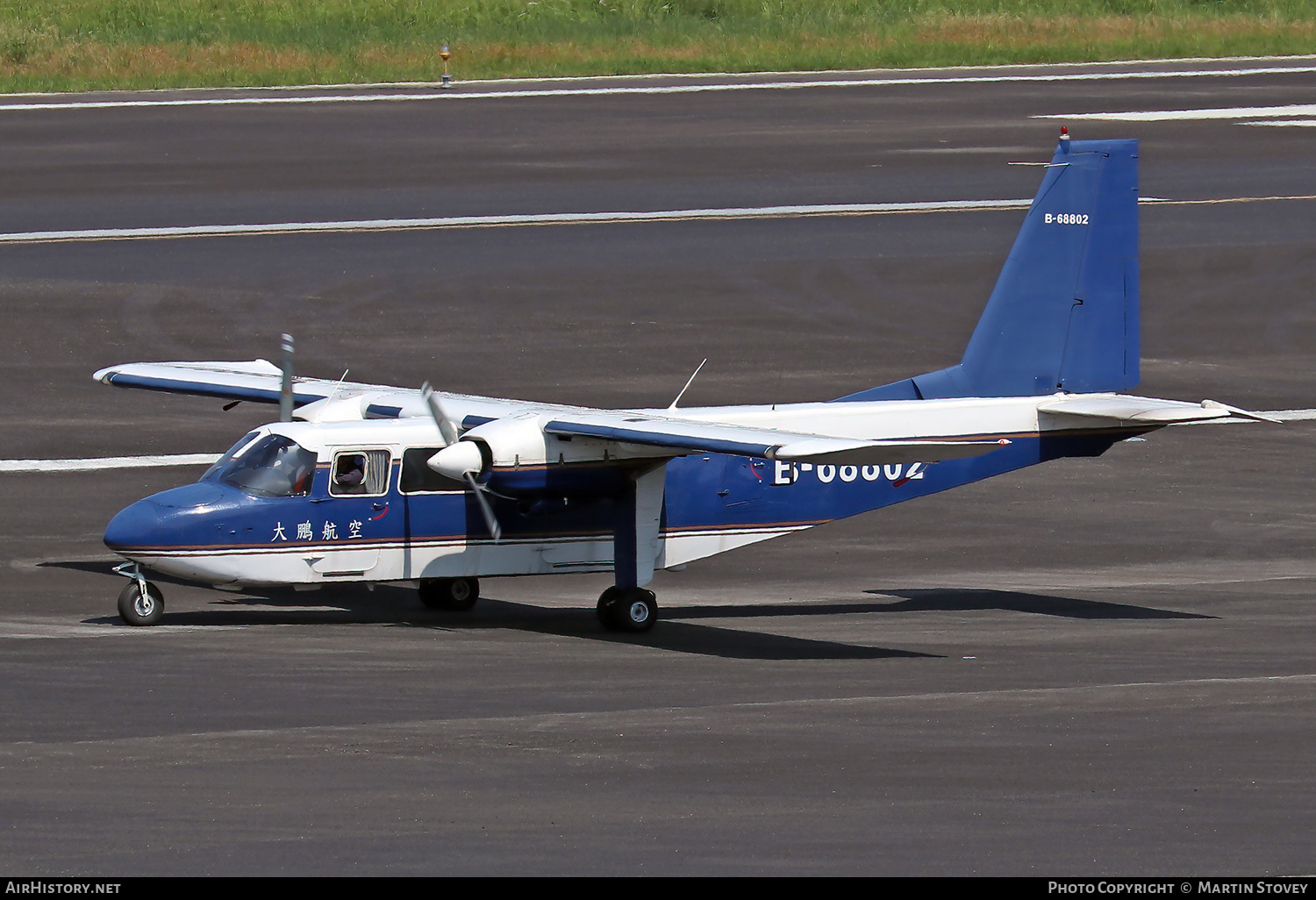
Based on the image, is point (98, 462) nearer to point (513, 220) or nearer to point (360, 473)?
point (360, 473)

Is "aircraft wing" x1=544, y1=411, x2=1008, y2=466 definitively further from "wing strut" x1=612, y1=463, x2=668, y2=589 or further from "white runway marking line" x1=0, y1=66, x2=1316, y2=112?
"white runway marking line" x1=0, y1=66, x2=1316, y2=112

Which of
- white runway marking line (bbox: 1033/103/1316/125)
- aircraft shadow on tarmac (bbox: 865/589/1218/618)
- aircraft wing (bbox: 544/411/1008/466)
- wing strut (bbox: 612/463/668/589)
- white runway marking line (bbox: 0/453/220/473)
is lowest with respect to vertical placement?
aircraft shadow on tarmac (bbox: 865/589/1218/618)

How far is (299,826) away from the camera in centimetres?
1548

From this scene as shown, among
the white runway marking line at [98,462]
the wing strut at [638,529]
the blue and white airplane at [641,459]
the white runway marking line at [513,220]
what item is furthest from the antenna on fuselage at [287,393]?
the white runway marking line at [513,220]

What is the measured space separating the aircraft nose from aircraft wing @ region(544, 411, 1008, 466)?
4.25 metres

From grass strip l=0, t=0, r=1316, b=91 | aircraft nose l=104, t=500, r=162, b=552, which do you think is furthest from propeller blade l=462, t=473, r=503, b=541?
grass strip l=0, t=0, r=1316, b=91

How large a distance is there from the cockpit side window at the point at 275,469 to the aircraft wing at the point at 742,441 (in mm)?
2669

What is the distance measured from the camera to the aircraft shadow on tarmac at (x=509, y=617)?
22562mm

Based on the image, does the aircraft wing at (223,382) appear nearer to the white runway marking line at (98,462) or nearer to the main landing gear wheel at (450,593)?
the white runway marking line at (98,462)

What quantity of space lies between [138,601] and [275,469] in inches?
80.8

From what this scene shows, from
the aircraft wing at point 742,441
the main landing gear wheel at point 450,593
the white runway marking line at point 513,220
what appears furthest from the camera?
the white runway marking line at point 513,220

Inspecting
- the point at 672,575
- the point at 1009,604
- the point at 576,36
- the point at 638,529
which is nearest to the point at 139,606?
the point at 638,529

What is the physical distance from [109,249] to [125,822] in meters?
29.6

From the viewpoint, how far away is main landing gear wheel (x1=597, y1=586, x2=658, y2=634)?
23.1 metres
